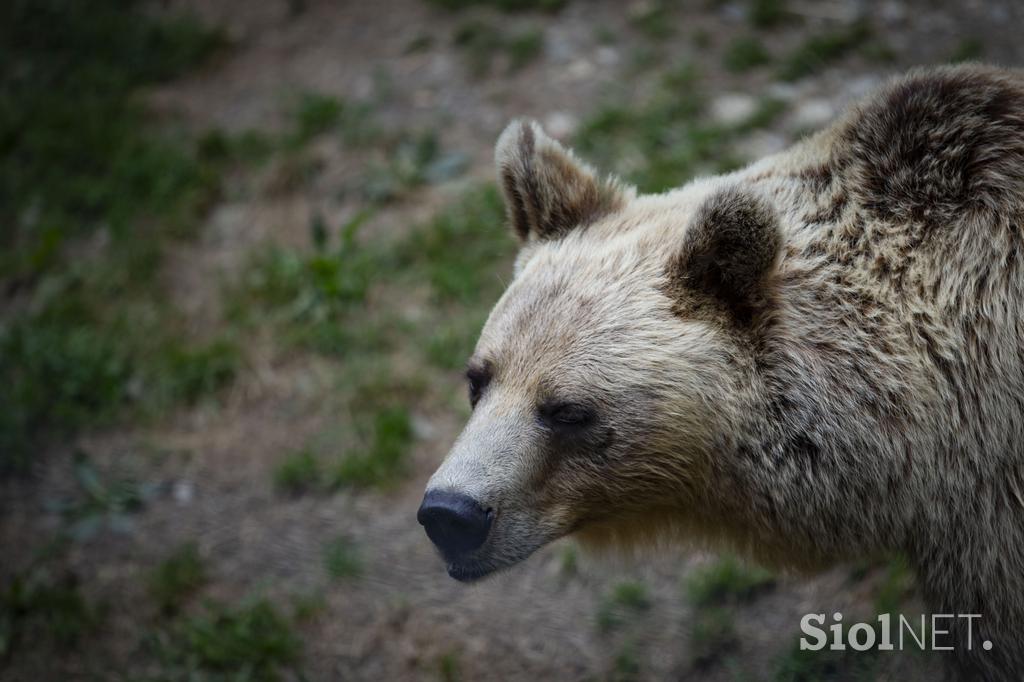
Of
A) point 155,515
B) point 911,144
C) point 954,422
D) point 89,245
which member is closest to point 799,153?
point 911,144

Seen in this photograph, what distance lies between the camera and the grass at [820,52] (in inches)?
270

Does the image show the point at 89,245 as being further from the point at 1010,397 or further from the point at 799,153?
the point at 1010,397

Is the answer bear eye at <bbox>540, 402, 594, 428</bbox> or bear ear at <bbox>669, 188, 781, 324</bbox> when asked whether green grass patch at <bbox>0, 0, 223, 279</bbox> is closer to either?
bear eye at <bbox>540, 402, 594, 428</bbox>

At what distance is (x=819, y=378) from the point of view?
330 centimetres

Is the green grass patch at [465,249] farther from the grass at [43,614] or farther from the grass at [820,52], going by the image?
the grass at [43,614]

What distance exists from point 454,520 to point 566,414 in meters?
0.57

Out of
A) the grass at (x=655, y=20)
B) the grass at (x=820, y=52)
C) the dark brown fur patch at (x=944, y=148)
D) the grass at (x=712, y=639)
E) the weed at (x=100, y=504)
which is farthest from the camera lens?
the grass at (x=655, y=20)

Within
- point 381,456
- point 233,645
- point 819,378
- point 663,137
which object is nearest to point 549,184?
point 819,378

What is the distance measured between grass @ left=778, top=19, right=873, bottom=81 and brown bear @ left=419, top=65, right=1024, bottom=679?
3486mm

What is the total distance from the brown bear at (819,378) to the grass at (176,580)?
2525 millimetres

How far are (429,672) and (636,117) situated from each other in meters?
4.40

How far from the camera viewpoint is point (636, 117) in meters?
7.04

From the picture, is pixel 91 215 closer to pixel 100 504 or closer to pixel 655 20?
pixel 100 504

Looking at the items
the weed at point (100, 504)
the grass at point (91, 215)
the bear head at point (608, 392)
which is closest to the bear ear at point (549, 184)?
the bear head at point (608, 392)
